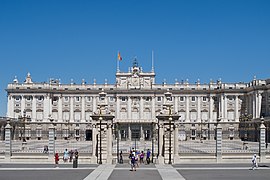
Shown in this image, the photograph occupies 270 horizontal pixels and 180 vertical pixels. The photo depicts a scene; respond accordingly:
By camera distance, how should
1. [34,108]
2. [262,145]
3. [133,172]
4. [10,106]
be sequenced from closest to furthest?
[133,172], [262,145], [10,106], [34,108]

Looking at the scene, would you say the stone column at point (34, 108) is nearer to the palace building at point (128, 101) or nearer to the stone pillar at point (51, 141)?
the palace building at point (128, 101)

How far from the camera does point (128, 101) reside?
12175 centimetres

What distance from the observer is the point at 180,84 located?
122 m

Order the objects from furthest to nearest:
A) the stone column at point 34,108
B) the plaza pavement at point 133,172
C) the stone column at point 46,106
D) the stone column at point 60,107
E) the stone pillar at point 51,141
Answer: the stone column at point 60,107, the stone column at point 46,106, the stone column at point 34,108, the stone pillar at point 51,141, the plaza pavement at point 133,172

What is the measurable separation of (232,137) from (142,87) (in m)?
27.0

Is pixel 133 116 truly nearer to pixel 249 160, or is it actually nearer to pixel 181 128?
pixel 181 128

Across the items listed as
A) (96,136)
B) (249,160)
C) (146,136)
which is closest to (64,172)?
(96,136)

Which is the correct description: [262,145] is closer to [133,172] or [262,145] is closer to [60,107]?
[133,172]

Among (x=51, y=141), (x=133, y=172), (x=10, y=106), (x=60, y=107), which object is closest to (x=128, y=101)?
(x=60, y=107)

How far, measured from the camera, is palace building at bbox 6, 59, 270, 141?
118m

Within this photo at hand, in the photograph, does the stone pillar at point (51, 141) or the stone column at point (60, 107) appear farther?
the stone column at point (60, 107)

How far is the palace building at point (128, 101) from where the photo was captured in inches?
4631

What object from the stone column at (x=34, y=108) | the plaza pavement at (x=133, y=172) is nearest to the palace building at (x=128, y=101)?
the stone column at (x=34, y=108)

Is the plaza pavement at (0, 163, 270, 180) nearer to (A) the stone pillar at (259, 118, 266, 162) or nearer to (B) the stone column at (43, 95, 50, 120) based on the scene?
(A) the stone pillar at (259, 118, 266, 162)
